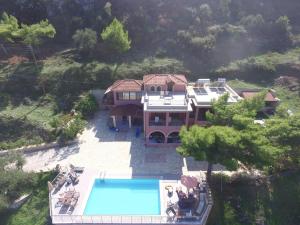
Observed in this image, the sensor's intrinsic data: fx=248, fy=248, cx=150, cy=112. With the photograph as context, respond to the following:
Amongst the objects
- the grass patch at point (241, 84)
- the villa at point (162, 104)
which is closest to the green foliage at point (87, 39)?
the villa at point (162, 104)

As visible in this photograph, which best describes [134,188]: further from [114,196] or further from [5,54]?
[5,54]

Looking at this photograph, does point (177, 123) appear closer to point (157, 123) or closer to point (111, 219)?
point (157, 123)

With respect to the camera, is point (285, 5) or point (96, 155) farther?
point (285, 5)

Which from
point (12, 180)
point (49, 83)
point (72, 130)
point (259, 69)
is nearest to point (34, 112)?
point (49, 83)

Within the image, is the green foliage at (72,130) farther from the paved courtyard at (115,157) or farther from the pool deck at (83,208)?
the pool deck at (83,208)

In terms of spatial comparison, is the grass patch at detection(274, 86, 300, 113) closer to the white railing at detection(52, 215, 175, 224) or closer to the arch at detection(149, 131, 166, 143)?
the arch at detection(149, 131, 166, 143)

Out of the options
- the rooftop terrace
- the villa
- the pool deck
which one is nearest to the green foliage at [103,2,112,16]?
the villa

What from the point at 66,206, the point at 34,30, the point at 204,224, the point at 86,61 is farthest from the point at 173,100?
the point at 34,30

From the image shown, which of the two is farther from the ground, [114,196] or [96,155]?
[96,155]
